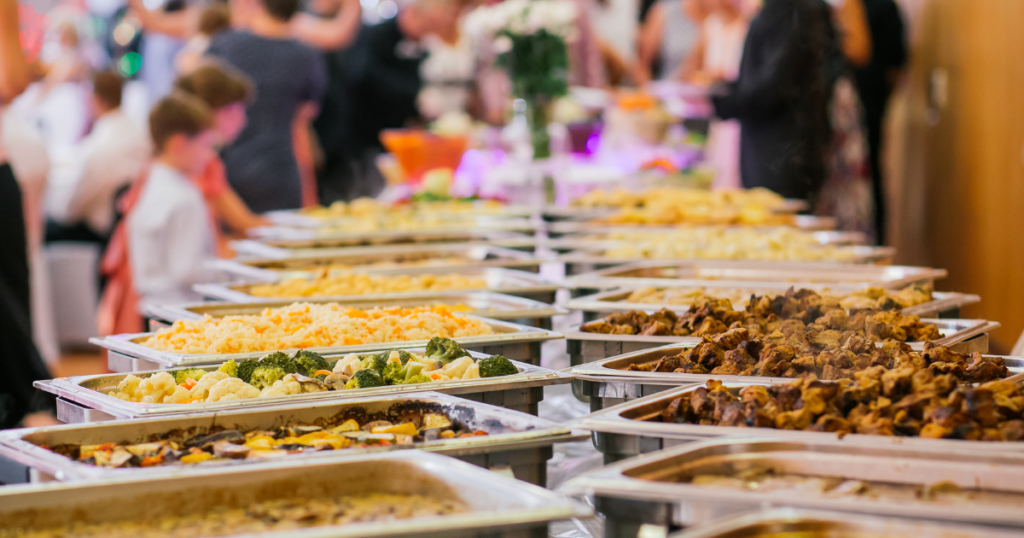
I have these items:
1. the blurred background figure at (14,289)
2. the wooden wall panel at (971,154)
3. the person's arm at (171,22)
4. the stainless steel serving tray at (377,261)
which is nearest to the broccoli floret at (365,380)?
the stainless steel serving tray at (377,261)

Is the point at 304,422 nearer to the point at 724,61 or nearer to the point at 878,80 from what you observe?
the point at 724,61

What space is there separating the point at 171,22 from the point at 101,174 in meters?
0.94

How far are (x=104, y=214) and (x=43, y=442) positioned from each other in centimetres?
522

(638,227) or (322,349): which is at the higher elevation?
(638,227)

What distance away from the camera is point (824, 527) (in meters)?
0.95

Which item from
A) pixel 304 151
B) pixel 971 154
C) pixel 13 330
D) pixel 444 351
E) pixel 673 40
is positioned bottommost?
pixel 13 330

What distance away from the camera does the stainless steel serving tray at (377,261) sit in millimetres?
2807

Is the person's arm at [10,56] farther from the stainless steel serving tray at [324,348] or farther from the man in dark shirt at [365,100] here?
the man in dark shirt at [365,100]

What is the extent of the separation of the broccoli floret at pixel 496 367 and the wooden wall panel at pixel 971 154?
2925 mm

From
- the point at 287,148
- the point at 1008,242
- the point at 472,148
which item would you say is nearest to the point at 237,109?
the point at 287,148

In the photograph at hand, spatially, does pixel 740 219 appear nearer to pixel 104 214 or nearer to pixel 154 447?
pixel 154 447

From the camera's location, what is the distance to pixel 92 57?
8664mm

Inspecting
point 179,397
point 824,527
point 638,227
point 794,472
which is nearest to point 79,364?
point 638,227

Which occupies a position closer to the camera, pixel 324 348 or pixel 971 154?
pixel 324 348
